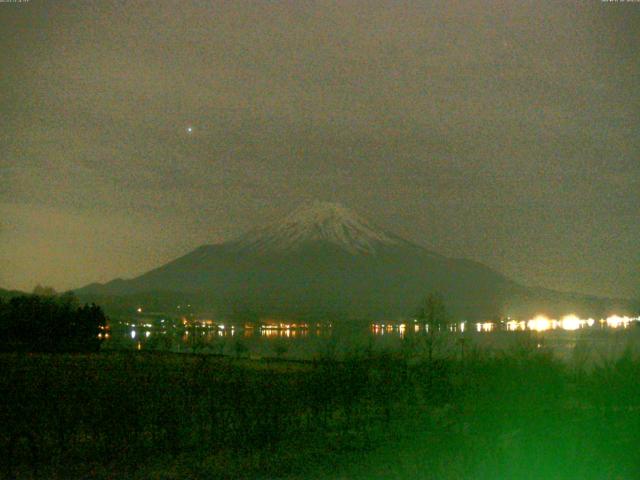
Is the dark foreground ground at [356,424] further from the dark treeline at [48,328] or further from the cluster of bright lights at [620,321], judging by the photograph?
the cluster of bright lights at [620,321]

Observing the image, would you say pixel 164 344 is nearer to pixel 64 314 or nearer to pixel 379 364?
pixel 64 314

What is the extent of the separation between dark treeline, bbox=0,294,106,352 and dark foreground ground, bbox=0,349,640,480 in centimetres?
2720

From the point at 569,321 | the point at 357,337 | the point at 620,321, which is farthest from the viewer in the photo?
the point at 569,321

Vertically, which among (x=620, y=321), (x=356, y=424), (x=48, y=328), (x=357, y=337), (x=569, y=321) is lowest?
(x=356, y=424)

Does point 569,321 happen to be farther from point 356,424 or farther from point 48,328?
point 356,424

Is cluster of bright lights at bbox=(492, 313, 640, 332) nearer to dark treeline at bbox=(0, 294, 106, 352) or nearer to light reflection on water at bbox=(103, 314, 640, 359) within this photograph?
light reflection on water at bbox=(103, 314, 640, 359)

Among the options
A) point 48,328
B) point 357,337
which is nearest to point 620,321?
point 357,337

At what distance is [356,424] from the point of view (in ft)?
52.6

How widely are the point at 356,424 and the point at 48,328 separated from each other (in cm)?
3608

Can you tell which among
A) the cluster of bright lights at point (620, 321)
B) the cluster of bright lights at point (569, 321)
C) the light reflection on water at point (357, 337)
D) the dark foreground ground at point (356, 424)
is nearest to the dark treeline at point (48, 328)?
the light reflection on water at point (357, 337)

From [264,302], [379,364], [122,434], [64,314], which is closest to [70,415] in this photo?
[122,434]

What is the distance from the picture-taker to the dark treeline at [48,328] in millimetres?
45594

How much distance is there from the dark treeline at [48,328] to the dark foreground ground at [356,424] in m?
27.2

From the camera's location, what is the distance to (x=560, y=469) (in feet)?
37.5
